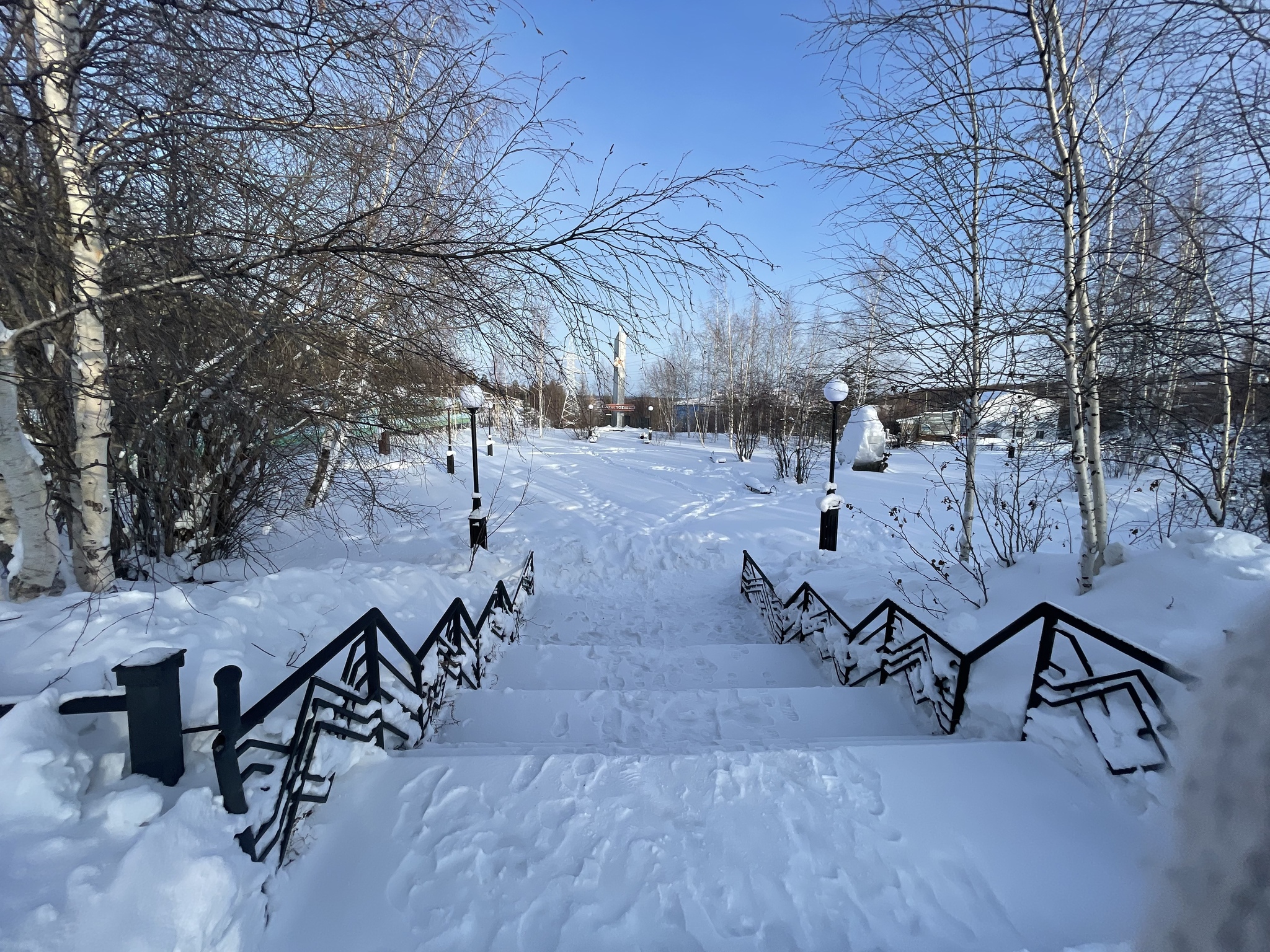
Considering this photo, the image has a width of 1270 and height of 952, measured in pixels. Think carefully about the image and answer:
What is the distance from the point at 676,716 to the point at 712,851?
167 cm

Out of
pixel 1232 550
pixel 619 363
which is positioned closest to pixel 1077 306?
pixel 1232 550

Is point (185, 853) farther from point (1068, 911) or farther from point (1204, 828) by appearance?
point (1068, 911)

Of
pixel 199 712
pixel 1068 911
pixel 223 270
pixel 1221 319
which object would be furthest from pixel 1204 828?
pixel 1221 319

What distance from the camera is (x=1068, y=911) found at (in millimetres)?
1865

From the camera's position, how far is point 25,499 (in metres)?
2.90

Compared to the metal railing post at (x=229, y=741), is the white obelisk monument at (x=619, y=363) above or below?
above

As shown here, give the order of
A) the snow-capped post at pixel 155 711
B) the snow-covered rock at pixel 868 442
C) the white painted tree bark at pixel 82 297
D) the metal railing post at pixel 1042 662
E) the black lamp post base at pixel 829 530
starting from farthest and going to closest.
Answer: the snow-covered rock at pixel 868 442
the black lamp post base at pixel 829 530
the metal railing post at pixel 1042 662
the white painted tree bark at pixel 82 297
the snow-capped post at pixel 155 711

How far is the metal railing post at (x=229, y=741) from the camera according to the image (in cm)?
181

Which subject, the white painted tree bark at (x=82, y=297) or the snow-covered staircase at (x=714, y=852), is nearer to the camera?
the snow-covered staircase at (x=714, y=852)

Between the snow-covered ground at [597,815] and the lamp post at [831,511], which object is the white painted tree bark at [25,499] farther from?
the lamp post at [831,511]

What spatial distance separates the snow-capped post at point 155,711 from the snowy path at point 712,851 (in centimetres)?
61

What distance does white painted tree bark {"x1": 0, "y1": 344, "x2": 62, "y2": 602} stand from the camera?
2686 mm

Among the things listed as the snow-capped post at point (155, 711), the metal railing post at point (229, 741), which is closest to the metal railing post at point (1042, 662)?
the metal railing post at point (229, 741)

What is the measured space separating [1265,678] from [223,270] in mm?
3396
